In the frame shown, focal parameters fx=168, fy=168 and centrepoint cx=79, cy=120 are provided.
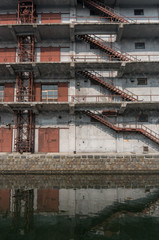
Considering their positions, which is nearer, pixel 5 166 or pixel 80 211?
pixel 80 211

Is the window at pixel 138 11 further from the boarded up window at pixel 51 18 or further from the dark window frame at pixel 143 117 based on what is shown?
the dark window frame at pixel 143 117

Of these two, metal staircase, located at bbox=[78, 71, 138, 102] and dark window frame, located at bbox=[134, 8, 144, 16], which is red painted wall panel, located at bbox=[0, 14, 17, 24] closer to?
metal staircase, located at bbox=[78, 71, 138, 102]

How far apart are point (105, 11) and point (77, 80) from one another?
25.5ft

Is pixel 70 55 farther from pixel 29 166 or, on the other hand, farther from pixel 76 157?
pixel 29 166

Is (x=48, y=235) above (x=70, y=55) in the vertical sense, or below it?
below

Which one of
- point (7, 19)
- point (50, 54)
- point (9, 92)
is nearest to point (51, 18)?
point (50, 54)

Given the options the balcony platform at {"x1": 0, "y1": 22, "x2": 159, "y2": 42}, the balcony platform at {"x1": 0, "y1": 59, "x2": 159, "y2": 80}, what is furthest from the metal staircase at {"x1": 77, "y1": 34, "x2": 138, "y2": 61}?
the balcony platform at {"x1": 0, "y1": 59, "x2": 159, "y2": 80}

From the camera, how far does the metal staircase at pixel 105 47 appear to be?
16828 millimetres

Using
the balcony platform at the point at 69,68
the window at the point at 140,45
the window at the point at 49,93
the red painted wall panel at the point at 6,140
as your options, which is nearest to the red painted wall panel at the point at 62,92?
the window at the point at 49,93

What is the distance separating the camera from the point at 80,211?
7.01 meters

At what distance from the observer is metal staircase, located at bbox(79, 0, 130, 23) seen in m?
17.2

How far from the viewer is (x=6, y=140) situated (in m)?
16.9

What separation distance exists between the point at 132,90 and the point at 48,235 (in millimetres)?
15345

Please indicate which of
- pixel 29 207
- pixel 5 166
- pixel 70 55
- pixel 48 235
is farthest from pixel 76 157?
pixel 70 55
